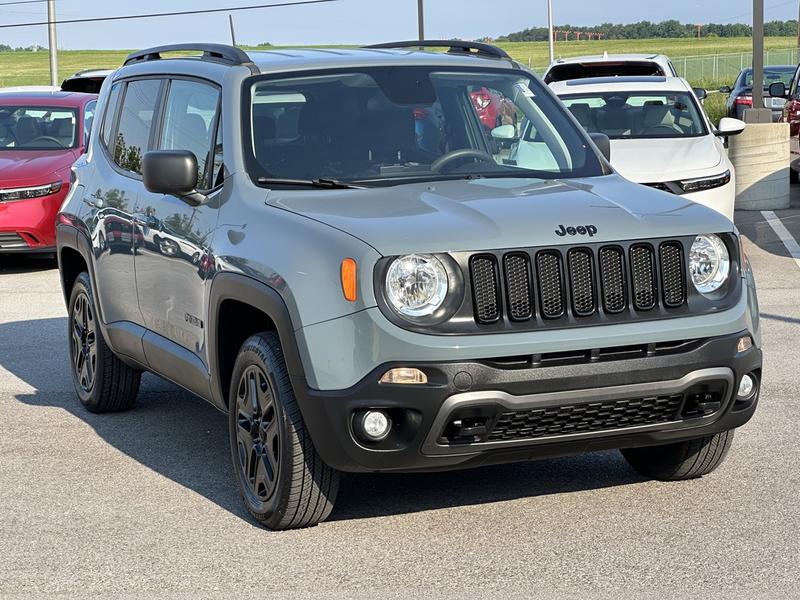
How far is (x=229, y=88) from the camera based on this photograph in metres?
6.33

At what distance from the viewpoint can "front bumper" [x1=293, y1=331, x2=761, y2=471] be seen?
5.02 m

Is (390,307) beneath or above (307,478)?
above

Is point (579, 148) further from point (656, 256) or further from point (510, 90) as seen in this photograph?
point (656, 256)

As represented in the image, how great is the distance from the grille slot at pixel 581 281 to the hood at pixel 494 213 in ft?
0.18

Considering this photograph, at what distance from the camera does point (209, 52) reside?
6887mm

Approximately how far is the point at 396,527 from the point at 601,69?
14.4 m

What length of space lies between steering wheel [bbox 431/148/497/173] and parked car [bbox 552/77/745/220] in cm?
612

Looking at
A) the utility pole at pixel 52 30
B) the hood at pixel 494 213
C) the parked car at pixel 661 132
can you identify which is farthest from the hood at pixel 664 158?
the utility pole at pixel 52 30

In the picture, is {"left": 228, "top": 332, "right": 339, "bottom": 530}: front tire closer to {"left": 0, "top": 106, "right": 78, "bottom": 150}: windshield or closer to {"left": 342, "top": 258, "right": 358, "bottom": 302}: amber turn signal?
{"left": 342, "top": 258, "right": 358, "bottom": 302}: amber turn signal

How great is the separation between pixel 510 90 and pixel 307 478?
2.36 metres

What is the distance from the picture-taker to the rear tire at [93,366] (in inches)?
308

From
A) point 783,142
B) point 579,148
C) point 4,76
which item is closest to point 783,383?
point 579,148

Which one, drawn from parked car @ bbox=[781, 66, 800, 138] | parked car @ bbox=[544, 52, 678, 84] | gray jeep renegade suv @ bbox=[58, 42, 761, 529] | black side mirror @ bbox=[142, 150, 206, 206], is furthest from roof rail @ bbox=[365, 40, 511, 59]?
parked car @ bbox=[781, 66, 800, 138]

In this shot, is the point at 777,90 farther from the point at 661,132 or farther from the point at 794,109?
the point at 661,132
